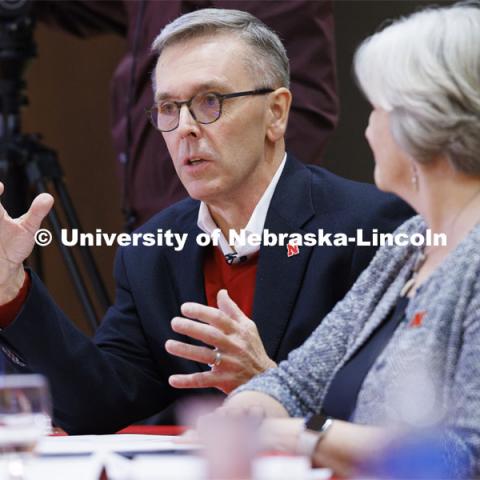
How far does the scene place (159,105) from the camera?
2244 millimetres

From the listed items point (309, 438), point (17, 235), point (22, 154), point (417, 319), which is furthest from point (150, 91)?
point (309, 438)

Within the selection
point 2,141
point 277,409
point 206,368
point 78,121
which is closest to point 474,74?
point 277,409

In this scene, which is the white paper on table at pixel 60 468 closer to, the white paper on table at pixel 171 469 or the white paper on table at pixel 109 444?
the white paper on table at pixel 109 444

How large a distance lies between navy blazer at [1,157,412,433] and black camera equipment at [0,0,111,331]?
A: 72 cm

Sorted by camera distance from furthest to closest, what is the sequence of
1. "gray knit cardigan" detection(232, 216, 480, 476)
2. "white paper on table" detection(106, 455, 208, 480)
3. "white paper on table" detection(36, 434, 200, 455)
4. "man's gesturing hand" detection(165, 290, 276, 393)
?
"man's gesturing hand" detection(165, 290, 276, 393)
"white paper on table" detection(36, 434, 200, 455)
"gray knit cardigan" detection(232, 216, 480, 476)
"white paper on table" detection(106, 455, 208, 480)

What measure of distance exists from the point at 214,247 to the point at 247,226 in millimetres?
92

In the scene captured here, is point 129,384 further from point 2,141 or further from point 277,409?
point 2,141

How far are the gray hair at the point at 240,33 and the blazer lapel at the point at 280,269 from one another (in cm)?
25

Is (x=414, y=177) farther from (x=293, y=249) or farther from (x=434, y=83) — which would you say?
(x=293, y=249)

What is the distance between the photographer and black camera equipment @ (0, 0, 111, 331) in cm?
304

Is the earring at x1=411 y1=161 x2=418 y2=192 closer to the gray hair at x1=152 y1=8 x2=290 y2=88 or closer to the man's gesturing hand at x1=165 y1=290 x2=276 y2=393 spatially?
the man's gesturing hand at x1=165 y1=290 x2=276 y2=393

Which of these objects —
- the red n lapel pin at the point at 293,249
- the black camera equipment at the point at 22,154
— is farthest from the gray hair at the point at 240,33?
the black camera equipment at the point at 22,154

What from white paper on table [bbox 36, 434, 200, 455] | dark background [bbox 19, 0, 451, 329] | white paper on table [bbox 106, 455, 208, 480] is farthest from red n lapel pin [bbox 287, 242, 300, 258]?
dark background [bbox 19, 0, 451, 329]

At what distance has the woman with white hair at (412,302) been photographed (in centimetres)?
140
